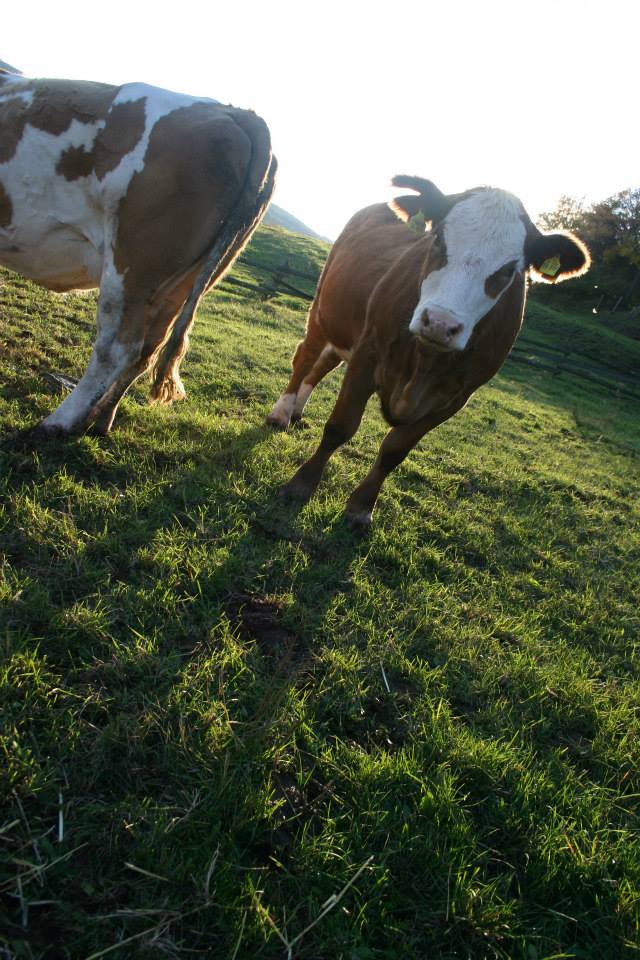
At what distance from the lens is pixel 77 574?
2.51m

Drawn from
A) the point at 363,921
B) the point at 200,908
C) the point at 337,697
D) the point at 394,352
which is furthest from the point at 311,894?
the point at 394,352

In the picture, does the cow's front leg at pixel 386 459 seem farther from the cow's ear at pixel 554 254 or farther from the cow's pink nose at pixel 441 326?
the cow's ear at pixel 554 254

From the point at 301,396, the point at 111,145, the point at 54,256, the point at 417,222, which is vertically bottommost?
the point at 301,396

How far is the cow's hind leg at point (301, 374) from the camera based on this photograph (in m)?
5.88

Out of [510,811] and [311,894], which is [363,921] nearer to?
[311,894]

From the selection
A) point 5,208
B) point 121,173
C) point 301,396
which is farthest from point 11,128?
point 301,396

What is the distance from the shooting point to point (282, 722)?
6.88 ft

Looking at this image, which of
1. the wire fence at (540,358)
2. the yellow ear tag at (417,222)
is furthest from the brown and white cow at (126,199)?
the wire fence at (540,358)

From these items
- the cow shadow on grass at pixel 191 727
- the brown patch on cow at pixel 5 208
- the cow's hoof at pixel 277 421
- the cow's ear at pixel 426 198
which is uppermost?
the cow's ear at pixel 426 198

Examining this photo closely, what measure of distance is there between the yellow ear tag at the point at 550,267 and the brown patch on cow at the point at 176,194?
7.03 feet

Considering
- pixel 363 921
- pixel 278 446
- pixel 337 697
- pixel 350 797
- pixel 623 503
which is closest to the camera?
pixel 363 921

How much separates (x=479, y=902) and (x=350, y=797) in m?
0.49

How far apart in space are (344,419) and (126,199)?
2.05 m

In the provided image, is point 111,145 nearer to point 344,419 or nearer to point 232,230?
point 232,230
